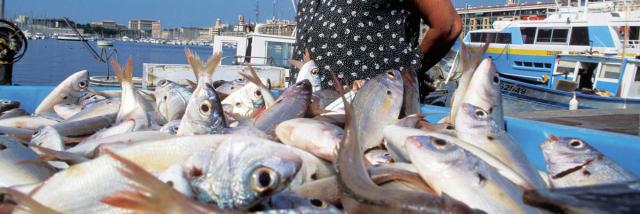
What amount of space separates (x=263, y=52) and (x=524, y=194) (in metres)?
12.8

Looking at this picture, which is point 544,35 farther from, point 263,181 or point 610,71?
point 263,181

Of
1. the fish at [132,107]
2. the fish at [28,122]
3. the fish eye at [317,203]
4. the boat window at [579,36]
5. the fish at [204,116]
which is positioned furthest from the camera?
the boat window at [579,36]

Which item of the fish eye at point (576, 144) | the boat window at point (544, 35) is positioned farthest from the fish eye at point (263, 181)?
the boat window at point (544, 35)

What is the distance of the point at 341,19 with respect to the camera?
11.0 feet

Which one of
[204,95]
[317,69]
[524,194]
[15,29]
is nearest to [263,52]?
[15,29]

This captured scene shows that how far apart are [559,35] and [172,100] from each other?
21688 mm

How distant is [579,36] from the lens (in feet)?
→ 69.4

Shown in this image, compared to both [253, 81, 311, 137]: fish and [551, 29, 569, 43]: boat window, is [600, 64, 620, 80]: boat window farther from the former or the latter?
[253, 81, 311, 137]: fish

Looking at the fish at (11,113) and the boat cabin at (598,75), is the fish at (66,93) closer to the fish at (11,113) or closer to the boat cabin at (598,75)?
the fish at (11,113)

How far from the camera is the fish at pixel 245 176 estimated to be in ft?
4.38

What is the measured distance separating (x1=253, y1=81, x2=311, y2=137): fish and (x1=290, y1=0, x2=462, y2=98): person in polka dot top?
23.3 inches

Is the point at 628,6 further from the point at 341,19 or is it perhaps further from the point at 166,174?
the point at 166,174

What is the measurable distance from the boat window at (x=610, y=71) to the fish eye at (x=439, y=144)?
17.9m

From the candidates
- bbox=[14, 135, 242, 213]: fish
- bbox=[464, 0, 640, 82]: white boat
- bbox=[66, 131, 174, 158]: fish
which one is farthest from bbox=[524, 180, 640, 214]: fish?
bbox=[464, 0, 640, 82]: white boat
